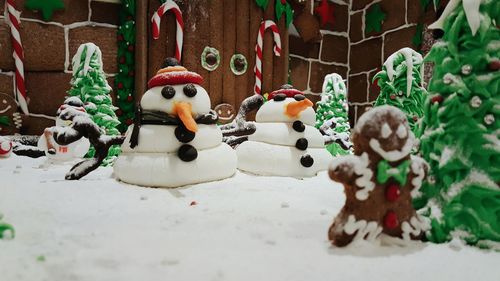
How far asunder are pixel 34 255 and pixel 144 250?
24cm

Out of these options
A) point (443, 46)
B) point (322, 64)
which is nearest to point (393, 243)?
point (443, 46)

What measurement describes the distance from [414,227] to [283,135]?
107 centimetres

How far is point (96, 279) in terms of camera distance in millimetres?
730

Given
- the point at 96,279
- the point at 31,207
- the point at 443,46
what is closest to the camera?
the point at 96,279

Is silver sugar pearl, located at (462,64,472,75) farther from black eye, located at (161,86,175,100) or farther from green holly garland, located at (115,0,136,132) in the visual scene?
green holly garland, located at (115,0,136,132)

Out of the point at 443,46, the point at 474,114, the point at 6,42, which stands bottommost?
the point at 474,114

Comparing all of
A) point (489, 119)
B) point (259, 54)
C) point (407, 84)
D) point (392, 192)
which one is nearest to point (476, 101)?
point (489, 119)

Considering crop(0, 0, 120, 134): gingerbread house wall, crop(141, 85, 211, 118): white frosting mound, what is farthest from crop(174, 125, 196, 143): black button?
crop(0, 0, 120, 134): gingerbread house wall

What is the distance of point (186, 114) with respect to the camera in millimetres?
1622

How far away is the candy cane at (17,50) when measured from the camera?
9.76 ft

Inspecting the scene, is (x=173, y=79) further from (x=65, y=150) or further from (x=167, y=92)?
(x=65, y=150)

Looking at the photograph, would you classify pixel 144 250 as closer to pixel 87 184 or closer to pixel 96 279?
pixel 96 279

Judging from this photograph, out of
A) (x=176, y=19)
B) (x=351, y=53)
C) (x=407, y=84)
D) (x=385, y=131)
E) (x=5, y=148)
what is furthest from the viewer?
(x=351, y=53)

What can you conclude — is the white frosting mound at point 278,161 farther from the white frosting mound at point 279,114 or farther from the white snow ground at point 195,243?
the white snow ground at point 195,243
